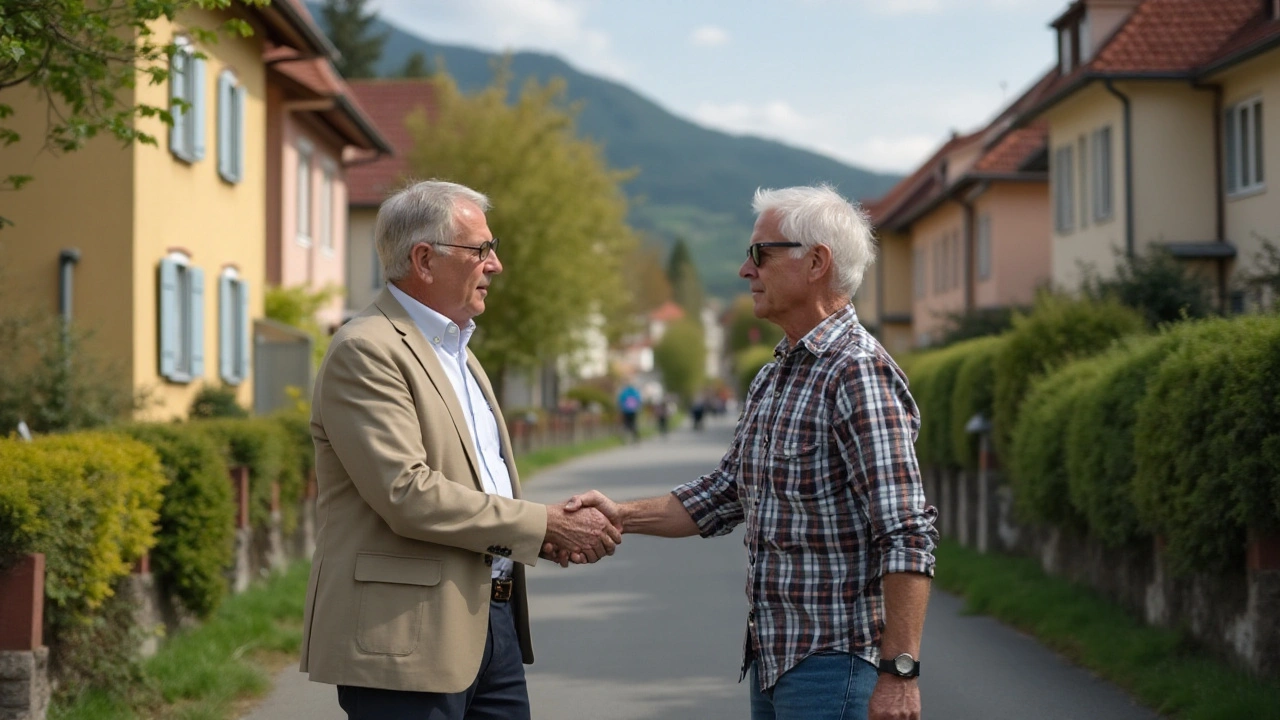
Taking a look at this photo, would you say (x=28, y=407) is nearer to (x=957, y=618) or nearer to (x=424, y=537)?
(x=957, y=618)

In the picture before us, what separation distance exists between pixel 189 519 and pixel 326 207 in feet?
68.8

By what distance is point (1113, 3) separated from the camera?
98.8 feet

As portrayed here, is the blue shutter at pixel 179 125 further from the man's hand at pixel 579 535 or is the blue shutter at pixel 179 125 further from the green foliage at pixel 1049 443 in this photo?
the man's hand at pixel 579 535

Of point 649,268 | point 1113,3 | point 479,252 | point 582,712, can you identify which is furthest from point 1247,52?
point 649,268

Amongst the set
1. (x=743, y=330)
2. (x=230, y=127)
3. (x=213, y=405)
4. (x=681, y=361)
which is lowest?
(x=213, y=405)

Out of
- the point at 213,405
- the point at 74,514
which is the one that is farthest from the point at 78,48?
the point at 213,405

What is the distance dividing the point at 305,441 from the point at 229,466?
3.20 meters

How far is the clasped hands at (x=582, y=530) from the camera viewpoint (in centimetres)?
480

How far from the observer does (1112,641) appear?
966cm

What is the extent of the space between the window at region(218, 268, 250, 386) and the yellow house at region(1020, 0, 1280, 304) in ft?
37.8

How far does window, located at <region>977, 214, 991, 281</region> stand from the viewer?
3972 centimetres

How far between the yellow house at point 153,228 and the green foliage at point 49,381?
86 centimetres

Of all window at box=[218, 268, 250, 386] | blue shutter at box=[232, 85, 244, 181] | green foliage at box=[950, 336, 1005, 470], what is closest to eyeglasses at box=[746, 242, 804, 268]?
green foliage at box=[950, 336, 1005, 470]

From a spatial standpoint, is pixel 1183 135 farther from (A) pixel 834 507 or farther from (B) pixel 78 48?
(A) pixel 834 507
